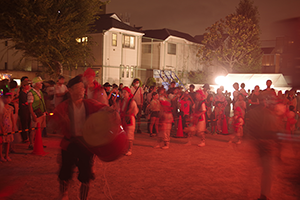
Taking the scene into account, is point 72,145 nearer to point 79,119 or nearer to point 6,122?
point 79,119

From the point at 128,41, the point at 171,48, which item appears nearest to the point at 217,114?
the point at 128,41

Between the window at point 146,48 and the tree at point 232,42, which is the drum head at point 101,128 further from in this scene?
the tree at point 232,42

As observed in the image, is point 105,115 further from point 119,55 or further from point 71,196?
point 119,55

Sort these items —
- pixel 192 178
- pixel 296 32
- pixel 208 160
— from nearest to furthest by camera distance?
1. pixel 296 32
2. pixel 192 178
3. pixel 208 160

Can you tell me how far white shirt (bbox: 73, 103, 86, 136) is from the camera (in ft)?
12.4

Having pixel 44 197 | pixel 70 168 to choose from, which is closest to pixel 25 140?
pixel 44 197

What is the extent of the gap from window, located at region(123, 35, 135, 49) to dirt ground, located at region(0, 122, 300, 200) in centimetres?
2508

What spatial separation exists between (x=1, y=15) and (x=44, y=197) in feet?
58.4

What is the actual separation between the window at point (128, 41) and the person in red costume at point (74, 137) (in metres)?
28.5

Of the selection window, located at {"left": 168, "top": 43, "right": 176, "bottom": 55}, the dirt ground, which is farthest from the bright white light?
the dirt ground

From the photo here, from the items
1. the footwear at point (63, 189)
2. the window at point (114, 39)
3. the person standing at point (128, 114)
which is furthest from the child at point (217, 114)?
the window at point (114, 39)

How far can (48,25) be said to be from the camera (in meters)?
19.2

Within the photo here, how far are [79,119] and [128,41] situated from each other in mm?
29228

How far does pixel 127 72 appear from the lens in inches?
1268
